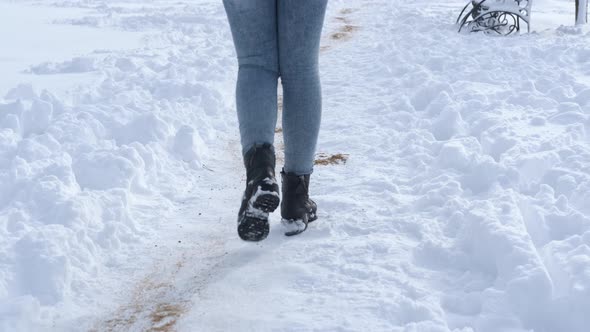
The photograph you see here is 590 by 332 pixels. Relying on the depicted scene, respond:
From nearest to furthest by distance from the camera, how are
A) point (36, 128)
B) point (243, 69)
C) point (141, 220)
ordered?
point (243, 69) < point (141, 220) < point (36, 128)

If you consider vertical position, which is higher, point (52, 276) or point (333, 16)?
point (52, 276)

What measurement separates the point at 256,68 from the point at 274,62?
0.07m

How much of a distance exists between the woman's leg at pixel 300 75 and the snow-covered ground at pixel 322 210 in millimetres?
372

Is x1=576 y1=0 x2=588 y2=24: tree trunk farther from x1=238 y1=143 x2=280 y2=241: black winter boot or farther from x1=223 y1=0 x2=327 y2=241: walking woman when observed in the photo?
x1=238 y1=143 x2=280 y2=241: black winter boot

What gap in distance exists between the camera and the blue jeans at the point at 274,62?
7.47 ft

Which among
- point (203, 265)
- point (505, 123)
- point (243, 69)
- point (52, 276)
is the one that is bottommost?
point (505, 123)

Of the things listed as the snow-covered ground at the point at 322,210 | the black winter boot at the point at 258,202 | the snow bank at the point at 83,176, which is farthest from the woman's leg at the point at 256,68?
the snow bank at the point at 83,176

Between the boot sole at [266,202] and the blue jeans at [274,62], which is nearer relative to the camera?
the boot sole at [266,202]

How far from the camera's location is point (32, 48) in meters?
8.03

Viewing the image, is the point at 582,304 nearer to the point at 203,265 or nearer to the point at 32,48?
the point at 203,265

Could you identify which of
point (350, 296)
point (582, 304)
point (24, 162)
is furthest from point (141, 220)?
point (582, 304)

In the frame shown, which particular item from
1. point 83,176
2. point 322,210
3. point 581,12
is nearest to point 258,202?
point 322,210

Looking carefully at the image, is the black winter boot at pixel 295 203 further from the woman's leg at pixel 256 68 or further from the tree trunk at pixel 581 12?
the tree trunk at pixel 581 12

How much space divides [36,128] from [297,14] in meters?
2.39
